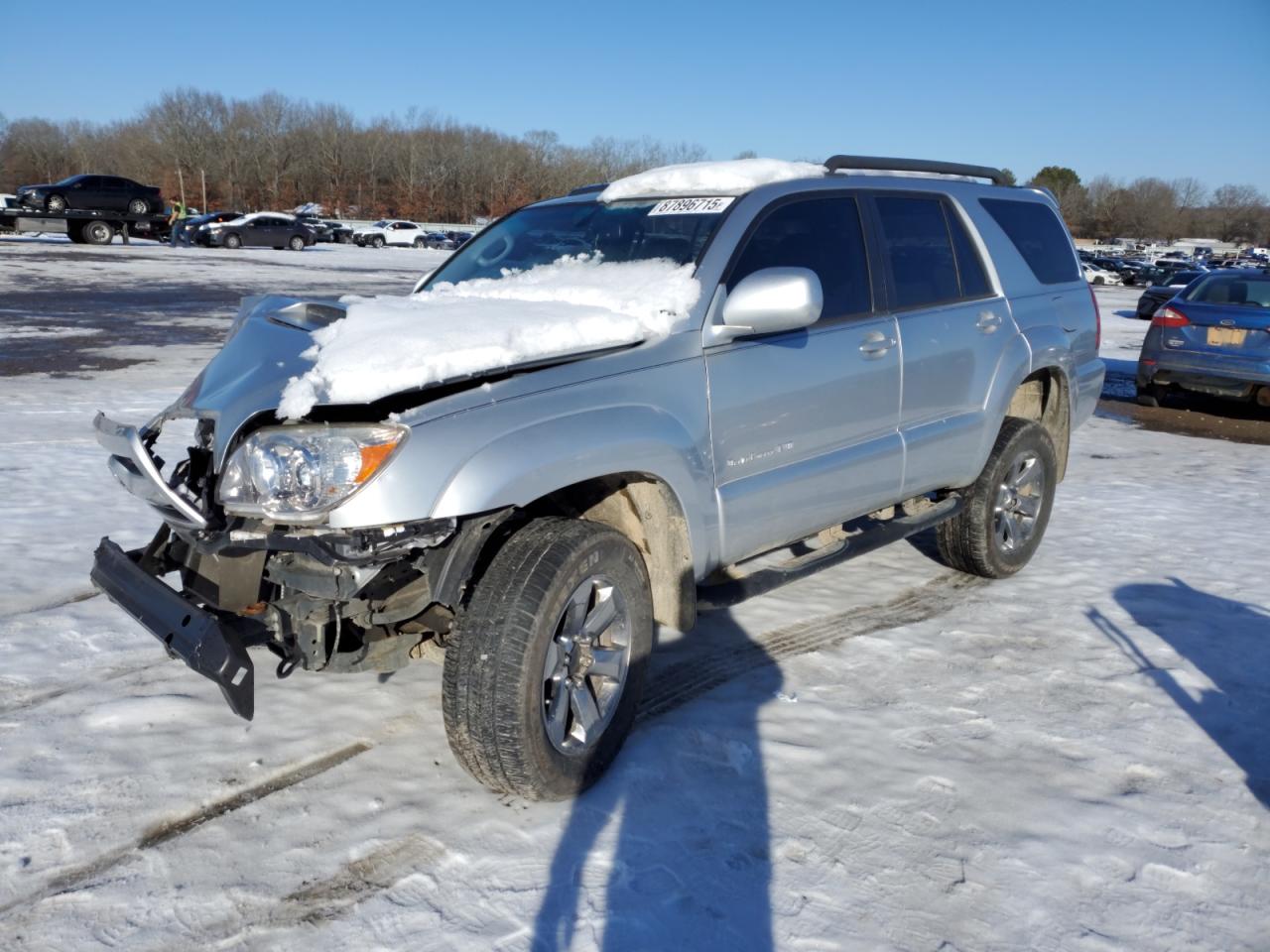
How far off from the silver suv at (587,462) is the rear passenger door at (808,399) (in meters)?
0.01

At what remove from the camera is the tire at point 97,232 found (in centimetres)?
3406

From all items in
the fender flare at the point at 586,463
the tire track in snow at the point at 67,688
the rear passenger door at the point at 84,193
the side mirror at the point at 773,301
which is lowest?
the tire track in snow at the point at 67,688

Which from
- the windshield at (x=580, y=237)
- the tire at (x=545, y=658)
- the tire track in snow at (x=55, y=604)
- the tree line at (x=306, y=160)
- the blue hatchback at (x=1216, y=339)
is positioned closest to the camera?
the tire at (x=545, y=658)

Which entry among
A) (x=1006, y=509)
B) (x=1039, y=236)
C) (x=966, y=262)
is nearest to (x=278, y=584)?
(x=966, y=262)

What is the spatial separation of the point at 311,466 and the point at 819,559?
2.28 meters

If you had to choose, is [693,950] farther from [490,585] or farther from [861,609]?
[861,609]

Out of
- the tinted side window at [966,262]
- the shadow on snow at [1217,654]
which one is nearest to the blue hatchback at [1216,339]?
the shadow on snow at [1217,654]

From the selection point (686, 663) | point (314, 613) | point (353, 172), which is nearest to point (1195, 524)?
point (686, 663)

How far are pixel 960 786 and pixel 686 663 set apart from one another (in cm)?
131

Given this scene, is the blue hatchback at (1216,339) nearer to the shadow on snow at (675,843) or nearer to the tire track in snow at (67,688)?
the shadow on snow at (675,843)

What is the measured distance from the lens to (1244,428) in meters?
11.3

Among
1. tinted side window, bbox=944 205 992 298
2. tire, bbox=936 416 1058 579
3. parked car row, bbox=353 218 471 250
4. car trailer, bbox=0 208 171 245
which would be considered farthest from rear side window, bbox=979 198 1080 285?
parked car row, bbox=353 218 471 250

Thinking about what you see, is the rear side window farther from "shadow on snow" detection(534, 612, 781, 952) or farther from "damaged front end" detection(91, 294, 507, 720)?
"damaged front end" detection(91, 294, 507, 720)

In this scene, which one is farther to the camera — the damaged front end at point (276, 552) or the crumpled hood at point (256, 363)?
the crumpled hood at point (256, 363)
